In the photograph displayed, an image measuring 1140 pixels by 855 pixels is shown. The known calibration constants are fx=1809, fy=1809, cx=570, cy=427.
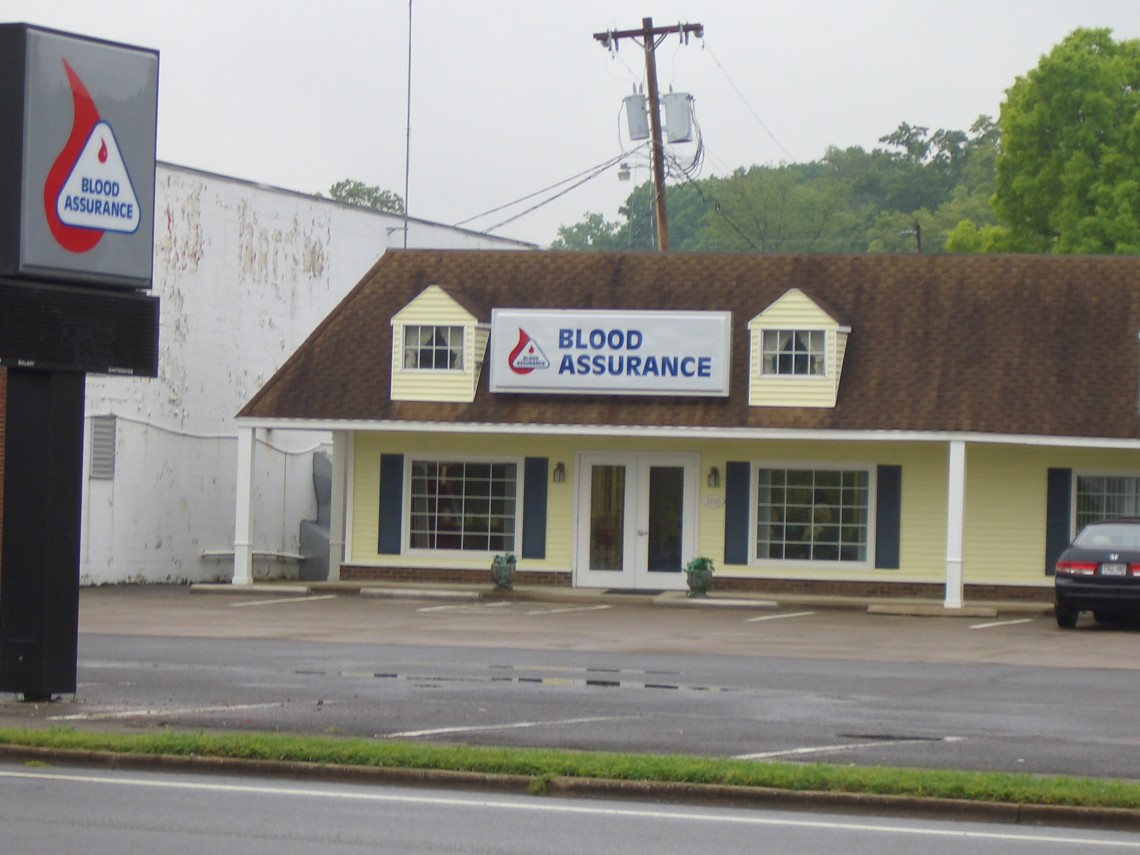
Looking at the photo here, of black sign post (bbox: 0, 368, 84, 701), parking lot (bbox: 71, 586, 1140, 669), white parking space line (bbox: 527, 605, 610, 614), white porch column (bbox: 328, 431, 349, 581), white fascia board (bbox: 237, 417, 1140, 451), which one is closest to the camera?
black sign post (bbox: 0, 368, 84, 701)

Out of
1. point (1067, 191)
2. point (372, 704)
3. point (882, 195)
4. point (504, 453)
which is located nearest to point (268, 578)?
point (504, 453)

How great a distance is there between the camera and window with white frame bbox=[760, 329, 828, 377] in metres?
30.2

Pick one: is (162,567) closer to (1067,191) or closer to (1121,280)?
(1121,280)

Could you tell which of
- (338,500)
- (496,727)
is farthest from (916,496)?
(496,727)

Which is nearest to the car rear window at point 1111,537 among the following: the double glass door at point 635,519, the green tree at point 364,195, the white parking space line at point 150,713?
the double glass door at point 635,519

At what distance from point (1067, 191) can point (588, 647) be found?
31911mm

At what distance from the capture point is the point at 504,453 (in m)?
32.2

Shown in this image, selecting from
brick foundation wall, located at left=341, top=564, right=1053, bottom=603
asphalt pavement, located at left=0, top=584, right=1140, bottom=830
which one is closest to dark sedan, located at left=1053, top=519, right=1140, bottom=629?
asphalt pavement, located at left=0, top=584, right=1140, bottom=830

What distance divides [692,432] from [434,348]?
502cm

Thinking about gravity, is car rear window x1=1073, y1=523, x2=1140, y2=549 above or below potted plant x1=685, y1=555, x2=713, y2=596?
above

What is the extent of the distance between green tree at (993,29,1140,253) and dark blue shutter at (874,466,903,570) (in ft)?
65.0

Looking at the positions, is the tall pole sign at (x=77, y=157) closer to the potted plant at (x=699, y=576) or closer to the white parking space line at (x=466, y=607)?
the white parking space line at (x=466, y=607)

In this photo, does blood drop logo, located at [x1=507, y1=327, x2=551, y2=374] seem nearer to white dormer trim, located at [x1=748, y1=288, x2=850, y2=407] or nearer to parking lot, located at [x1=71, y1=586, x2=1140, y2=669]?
white dormer trim, located at [x1=748, y1=288, x2=850, y2=407]

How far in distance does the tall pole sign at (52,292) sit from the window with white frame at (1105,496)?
19.7 m
